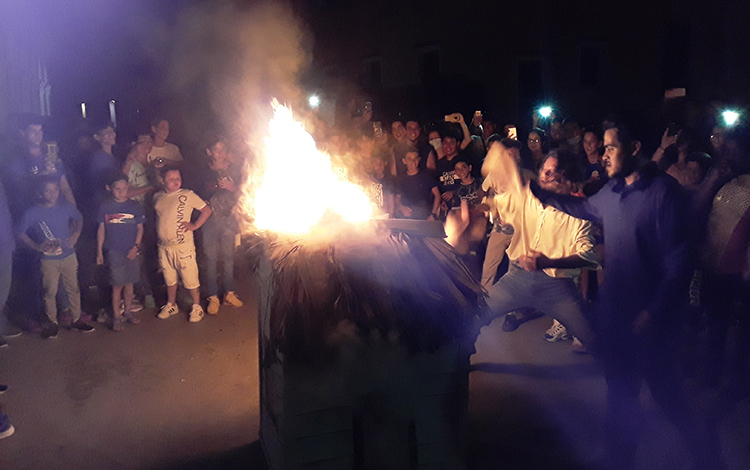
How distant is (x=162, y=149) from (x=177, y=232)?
60.2 inches

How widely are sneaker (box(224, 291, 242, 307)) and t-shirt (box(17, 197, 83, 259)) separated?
191 cm

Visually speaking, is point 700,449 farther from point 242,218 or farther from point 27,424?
point 242,218

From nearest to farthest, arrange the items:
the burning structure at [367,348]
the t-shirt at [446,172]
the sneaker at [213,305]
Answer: the burning structure at [367,348], the sneaker at [213,305], the t-shirt at [446,172]

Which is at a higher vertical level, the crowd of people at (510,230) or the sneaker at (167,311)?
the crowd of people at (510,230)

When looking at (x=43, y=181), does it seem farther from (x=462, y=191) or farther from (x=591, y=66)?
(x=591, y=66)

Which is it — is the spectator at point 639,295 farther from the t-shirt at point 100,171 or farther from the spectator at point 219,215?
the t-shirt at point 100,171

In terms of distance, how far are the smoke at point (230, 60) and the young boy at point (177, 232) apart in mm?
2304

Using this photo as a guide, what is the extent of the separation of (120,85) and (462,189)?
8.73 metres

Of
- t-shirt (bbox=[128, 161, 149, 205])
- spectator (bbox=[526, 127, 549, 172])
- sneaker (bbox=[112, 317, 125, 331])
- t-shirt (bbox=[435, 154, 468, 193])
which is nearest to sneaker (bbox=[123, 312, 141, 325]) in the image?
sneaker (bbox=[112, 317, 125, 331])

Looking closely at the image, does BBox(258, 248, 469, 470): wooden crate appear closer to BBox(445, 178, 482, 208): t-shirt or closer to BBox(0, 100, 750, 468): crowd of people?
BBox(0, 100, 750, 468): crowd of people

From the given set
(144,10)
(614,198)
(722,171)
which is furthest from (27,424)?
(144,10)

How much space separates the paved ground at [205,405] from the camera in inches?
156

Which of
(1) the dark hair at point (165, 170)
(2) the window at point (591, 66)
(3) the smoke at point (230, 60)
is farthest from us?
(2) the window at point (591, 66)

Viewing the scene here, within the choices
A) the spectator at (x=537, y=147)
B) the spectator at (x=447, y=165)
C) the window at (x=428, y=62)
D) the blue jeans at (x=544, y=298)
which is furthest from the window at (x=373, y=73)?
the blue jeans at (x=544, y=298)
